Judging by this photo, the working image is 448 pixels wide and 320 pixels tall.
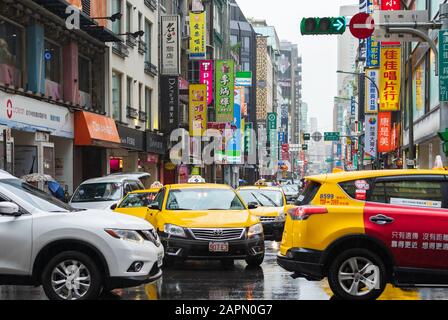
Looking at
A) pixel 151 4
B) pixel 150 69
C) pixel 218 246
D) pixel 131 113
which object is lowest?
pixel 218 246

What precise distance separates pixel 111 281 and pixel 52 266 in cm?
75

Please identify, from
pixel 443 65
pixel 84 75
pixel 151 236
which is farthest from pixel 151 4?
pixel 151 236

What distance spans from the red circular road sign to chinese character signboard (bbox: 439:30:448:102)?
5.52 feet

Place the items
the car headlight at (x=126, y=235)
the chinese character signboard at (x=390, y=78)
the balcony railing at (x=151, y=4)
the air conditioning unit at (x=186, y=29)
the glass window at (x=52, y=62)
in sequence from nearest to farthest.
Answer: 1. the car headlight at (x=126, y=235)
2. the glass window at (x=52, y=62)
3. the chinese character signboard at (x=390, y=78)
4. the balcony railing at (x=151, y=4)
5. the air conditioning unit at (x=186, y=29)

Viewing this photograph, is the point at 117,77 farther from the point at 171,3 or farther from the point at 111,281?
the point at 111,281

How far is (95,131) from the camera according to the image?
25.9 meters

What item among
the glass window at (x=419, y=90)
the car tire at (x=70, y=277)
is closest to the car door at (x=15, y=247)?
the car tire at (x=70, y=277)

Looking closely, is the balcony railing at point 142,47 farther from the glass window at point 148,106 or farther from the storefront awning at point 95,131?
the storefront awning at point 95,131

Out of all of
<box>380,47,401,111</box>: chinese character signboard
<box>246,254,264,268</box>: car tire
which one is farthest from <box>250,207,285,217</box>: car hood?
<box>380,47,401,111</box>: chinese character signboard

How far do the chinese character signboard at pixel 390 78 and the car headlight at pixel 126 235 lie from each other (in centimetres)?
2841

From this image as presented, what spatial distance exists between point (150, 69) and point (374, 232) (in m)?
30.3

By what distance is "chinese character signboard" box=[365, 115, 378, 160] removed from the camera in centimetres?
4550

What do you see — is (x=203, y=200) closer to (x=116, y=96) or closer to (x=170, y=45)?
(x=116, y=96)

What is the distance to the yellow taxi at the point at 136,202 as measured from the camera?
15548 mm
